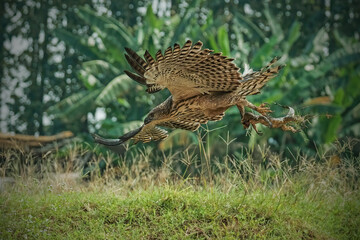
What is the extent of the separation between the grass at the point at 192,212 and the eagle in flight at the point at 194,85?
37.5 inches

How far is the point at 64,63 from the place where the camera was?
793 inches

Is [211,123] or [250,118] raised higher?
[250,118]

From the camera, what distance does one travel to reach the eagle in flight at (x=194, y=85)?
4.12m

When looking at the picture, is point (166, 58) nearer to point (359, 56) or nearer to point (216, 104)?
point (216, 104)

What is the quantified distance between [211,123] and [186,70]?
29.5 feet

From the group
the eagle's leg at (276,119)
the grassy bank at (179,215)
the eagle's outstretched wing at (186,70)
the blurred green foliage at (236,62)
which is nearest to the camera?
the eagle's outstretched wing at (186,70)

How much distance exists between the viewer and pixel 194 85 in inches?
180

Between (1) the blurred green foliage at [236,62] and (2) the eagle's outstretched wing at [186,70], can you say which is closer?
(2) the eagle's outstretched wing at [186,70]

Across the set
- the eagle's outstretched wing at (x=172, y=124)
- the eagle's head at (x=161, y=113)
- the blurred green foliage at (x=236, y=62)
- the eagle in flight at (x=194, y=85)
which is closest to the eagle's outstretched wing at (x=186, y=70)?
the eagle in flight at (x=194, y=85)

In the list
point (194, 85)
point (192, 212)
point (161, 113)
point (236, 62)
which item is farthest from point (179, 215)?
point (236, 62)

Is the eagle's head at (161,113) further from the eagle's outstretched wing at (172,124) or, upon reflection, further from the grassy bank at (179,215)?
the grassy bank at (179,215)

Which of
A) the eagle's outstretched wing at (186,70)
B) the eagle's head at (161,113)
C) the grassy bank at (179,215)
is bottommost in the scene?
the grassy bank at (179,215)

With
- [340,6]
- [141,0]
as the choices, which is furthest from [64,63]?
[340,6]

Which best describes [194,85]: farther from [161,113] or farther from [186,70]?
[161,113]
